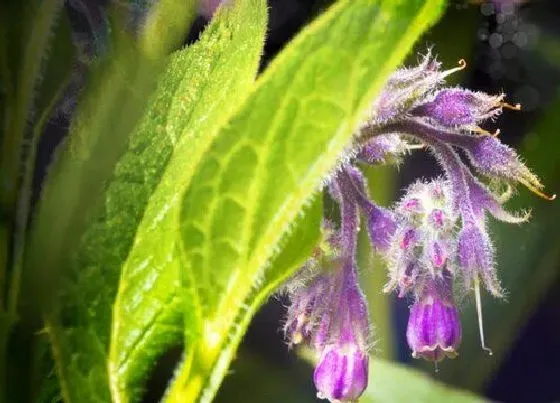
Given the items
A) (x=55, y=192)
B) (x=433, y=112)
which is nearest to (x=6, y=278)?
(x=55, y=192)

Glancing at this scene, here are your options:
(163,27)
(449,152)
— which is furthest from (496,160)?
(163,27)

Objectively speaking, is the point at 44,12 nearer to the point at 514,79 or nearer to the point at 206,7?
the point at 206,7

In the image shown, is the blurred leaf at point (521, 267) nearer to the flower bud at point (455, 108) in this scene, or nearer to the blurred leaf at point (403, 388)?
the blurred leaf at point (403, 388)

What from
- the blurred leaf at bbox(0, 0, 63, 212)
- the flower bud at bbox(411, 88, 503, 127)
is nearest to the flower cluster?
the flower bud at bbox(411, 88, 503, 127)

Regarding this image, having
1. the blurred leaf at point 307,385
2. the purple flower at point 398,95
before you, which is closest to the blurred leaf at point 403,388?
the blurred leaf at point 307,385

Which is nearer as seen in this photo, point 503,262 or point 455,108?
point 455,108

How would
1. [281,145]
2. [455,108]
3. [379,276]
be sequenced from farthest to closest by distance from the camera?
[379,276] < [455,108] < [281,145]

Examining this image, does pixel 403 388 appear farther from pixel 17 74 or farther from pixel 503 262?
pixel 17 74

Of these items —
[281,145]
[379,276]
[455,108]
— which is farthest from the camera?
[379,276]
